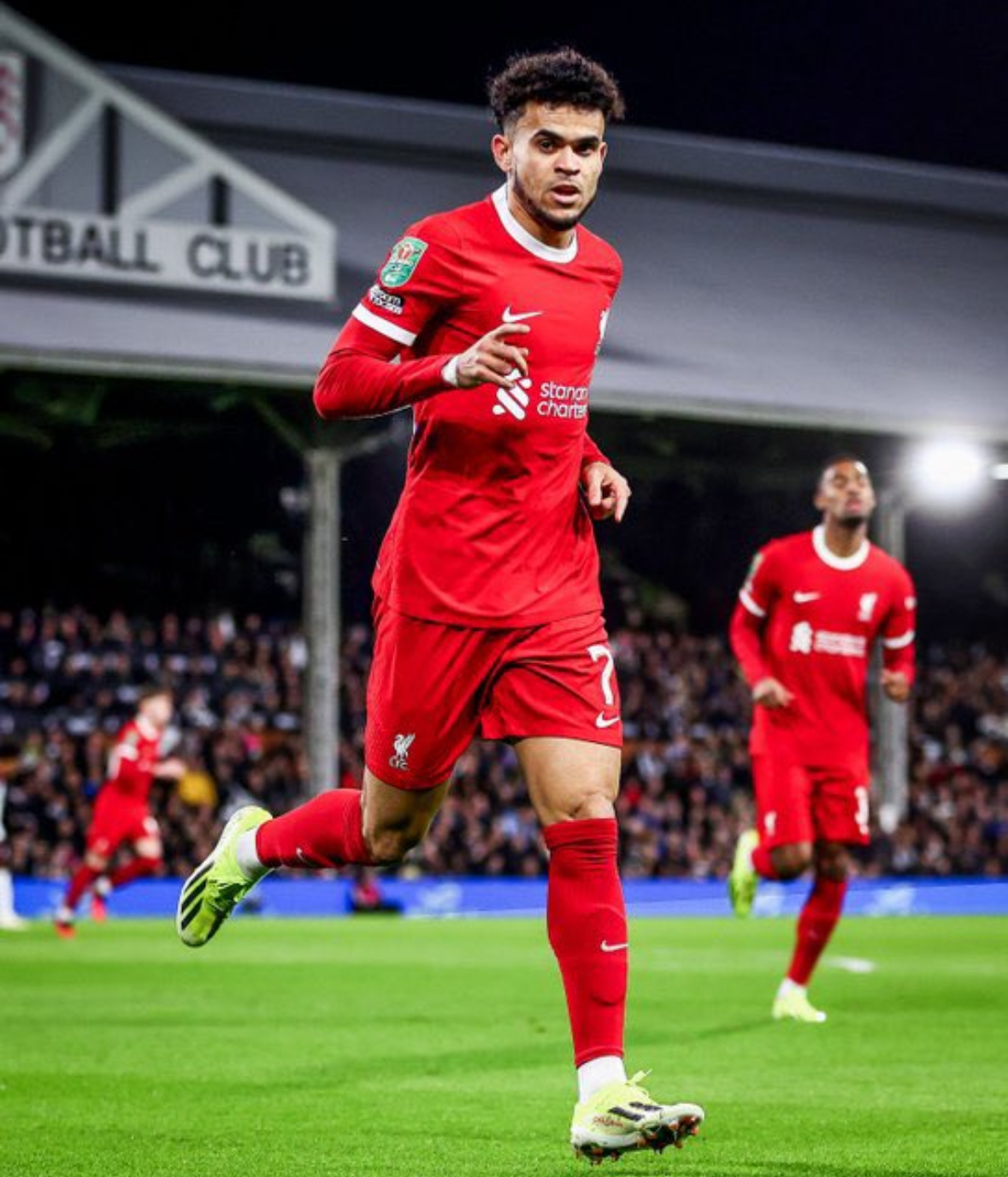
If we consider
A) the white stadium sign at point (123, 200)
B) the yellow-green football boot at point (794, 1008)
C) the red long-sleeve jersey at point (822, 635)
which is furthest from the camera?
the white stadium sign at point (123, 200)

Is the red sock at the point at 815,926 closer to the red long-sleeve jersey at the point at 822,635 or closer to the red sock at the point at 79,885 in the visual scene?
the red long-sleeve jersey at the point at 822,635

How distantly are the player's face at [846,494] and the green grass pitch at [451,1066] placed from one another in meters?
2.38

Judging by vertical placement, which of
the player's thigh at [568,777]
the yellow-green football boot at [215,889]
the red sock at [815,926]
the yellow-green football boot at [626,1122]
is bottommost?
the red sock at [815,926]

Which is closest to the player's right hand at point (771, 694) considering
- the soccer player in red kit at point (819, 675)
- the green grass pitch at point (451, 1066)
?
the soccer player in red kit at point (819, 675)

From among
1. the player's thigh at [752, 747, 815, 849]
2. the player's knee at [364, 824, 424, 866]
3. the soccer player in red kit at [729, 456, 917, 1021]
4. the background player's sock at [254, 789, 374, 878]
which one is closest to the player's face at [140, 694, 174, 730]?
the soccer player in red kit at [729, 456, 917, 1021]

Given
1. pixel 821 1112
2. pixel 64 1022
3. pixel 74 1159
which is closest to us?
pixel 74 1159

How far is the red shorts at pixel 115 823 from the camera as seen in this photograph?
19.8 meters

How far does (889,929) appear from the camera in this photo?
20562 mm

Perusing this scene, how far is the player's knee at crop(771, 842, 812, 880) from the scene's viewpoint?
32.6ft

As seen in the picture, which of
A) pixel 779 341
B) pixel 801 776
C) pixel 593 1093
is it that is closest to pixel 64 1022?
pixel 801 776

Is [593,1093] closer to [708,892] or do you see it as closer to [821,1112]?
[821,1112]

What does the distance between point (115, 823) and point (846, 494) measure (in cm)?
1141

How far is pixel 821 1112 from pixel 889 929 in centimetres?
1450

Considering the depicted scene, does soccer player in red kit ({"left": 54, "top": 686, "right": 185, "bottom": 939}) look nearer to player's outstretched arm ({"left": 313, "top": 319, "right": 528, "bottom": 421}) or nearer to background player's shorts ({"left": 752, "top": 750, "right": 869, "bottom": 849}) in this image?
background player's shorts ({"left": 752, "top": 750, "right": 869, "bottom": 849})
